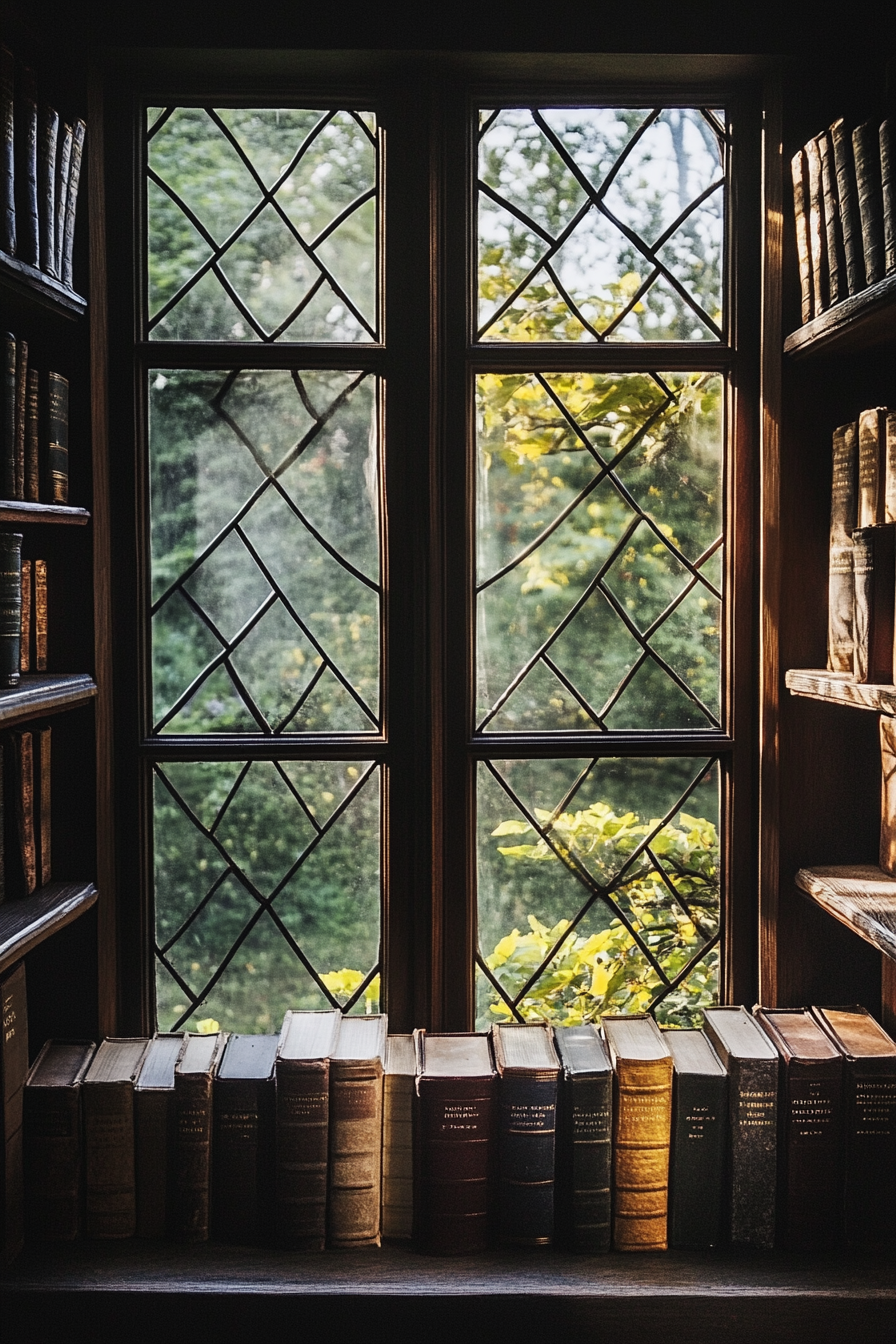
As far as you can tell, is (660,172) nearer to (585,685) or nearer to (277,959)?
(585,685)

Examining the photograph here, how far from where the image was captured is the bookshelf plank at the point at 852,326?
4.83ft

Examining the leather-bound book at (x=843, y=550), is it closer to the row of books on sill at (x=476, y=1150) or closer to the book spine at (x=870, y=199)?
the book spine at (x=870, y=199)

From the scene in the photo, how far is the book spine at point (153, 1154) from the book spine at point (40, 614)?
76cm

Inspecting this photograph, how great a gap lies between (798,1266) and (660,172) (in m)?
1.95

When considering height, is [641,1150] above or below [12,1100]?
below

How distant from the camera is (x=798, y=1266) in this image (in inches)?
62.2

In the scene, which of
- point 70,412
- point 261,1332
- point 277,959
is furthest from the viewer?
point 277,959

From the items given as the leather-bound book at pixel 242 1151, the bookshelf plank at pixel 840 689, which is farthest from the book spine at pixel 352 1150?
the bookshelf plank at pixel 840 689

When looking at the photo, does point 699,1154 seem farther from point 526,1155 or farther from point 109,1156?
point 109,1156

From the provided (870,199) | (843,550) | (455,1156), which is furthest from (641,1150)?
(870,199)

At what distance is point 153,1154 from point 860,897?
4.09 ft

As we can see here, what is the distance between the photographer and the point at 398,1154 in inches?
64.6

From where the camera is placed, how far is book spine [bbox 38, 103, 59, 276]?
161 cm

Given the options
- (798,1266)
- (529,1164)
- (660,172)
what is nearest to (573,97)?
(660,172)
